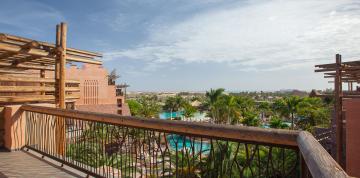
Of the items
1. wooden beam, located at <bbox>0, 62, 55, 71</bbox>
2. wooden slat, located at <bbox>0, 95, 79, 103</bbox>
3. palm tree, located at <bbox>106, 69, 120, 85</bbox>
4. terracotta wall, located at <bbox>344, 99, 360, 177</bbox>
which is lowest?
terracotta wall, located at <bbox>344, 99, 360, 177</bbox>

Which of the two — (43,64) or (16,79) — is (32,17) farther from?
(16,79)

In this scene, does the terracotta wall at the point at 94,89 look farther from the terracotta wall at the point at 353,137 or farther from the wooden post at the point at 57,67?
the terracotta wall at the point at 353,137

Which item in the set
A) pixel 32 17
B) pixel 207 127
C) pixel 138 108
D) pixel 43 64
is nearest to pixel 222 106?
pixel 138 108

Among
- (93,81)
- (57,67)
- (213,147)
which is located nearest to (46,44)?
(57,67)

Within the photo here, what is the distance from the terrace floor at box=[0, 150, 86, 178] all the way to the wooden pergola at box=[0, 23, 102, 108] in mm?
1429

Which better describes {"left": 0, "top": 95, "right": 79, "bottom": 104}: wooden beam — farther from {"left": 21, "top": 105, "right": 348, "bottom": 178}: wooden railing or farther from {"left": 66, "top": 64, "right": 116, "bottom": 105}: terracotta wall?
{"left": 66, "top": 64, "right": 116, "bottom": 105}: terracotta wall

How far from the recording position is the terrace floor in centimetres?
457

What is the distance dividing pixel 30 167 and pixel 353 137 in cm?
842

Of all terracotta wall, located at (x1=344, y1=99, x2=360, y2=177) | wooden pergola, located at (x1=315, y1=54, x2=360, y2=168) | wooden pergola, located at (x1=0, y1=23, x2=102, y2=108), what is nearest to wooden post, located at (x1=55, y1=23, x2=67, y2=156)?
wooden pergola, located at (x1=0, y1=23, x2=102, y2=108)

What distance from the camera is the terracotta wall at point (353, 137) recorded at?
848 cm

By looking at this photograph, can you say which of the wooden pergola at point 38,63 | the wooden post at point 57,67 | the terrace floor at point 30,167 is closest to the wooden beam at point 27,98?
the wooden pergola at point 38,63

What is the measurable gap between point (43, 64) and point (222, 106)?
3238 cm

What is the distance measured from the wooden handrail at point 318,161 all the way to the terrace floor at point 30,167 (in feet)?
11.9

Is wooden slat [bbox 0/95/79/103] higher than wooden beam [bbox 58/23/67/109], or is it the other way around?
wooden beam [bbox 58/23/67/109]
